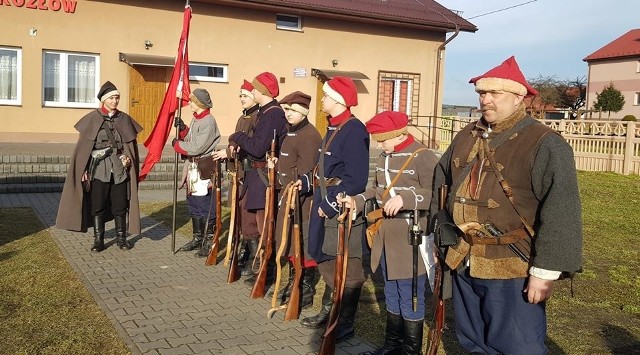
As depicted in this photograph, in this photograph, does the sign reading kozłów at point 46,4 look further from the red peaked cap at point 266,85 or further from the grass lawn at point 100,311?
the red peaked cap at point 266,85

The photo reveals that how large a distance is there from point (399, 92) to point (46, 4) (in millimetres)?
11807

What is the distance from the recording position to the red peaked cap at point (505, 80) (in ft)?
10.8

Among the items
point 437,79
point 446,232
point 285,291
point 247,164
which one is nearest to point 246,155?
point 247,164

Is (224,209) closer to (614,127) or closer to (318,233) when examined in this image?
(318,233)

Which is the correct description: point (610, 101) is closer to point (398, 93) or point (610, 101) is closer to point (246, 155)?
point (398, 93)

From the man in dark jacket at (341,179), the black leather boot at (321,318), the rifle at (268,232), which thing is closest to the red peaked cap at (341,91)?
the man in dark jacket at (341,179)

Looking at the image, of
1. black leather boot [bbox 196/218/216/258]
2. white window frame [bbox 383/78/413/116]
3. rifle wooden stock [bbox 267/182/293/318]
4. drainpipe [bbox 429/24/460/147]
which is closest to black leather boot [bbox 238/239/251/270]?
black leather boot [bbox 196/218/216/258]

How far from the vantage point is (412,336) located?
4.51m

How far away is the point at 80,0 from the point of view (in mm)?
16766

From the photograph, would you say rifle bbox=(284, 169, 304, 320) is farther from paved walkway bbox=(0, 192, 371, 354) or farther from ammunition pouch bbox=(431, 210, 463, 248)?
ammunition pouch bbox=(431, 210, 463, 248)

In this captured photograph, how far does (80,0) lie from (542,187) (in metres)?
16.3

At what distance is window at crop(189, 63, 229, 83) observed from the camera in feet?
61.5

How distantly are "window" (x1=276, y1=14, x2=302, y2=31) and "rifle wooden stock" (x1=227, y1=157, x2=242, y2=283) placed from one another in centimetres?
1369

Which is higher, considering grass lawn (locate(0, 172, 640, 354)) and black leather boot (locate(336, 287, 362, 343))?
black leather boot (locate(336, 287, 362, 343))
